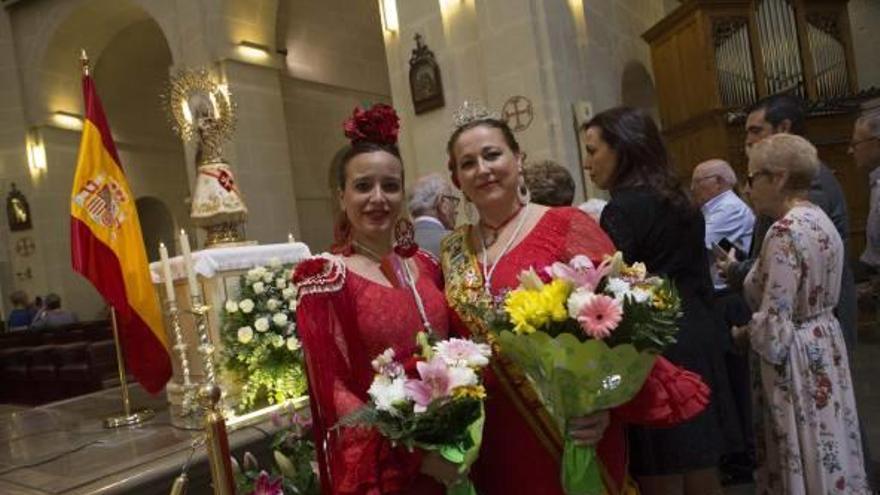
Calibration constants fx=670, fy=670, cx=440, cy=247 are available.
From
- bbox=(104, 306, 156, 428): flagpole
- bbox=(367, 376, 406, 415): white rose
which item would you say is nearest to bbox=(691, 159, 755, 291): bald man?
bbox=(367, 376, 406, 415): white rose

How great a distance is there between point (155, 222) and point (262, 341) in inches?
469

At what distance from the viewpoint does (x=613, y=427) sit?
165 centimetres

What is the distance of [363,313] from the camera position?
5.08 feet

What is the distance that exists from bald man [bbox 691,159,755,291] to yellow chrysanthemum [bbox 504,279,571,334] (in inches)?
98.1

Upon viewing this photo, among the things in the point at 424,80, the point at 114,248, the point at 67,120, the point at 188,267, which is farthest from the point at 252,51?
the point at 188,267

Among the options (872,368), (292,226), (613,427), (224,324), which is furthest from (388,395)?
(292,226)

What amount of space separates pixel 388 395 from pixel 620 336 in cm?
48

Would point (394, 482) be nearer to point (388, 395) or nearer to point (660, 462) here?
point (388, 395)

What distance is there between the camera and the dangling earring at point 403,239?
168 cm

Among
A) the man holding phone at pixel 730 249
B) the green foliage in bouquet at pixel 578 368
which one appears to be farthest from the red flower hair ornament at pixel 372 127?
the man holding phone at pixel 730 249

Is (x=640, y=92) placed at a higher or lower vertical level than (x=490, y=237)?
higher

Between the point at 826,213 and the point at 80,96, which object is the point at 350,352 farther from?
the point at 80,96

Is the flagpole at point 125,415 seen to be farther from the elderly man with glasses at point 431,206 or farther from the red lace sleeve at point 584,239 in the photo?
the red lace sleeve at point 584,239

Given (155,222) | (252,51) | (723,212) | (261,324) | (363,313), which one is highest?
(252,51)
